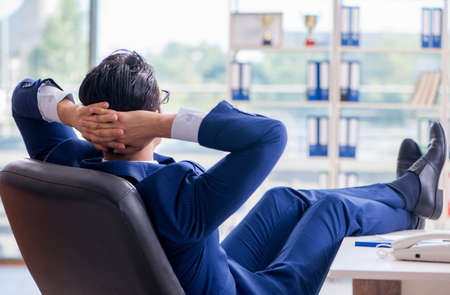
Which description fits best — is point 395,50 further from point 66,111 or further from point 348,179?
point 66,111

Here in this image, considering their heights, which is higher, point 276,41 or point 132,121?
point 276,41

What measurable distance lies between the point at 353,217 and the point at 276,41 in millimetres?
2480

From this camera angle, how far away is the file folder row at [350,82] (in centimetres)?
389

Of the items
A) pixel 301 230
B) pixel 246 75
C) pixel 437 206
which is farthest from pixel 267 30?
pixel 301 230

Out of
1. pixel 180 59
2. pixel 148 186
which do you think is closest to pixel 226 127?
pixel 148 186

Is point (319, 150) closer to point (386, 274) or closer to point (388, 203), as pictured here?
point (388, 203)

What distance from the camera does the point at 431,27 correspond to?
386cm

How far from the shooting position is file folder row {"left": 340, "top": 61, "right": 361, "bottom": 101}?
389 centimetres

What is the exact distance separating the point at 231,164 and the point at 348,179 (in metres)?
2.84

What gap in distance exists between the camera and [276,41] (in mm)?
4059

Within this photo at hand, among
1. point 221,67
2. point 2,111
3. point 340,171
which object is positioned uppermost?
point 221,67

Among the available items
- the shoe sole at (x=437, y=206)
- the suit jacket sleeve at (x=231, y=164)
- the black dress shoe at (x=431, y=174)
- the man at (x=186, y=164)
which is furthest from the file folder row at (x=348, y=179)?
the suit jacket sleeve at (x=231, y=164)

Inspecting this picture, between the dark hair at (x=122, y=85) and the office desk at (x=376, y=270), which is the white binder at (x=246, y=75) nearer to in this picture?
the office desk at (x=376, y=270)

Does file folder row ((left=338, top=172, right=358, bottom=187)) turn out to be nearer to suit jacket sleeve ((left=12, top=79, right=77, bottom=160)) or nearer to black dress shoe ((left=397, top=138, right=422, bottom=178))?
black dress shoe ((left=397, top=138, right=422, bottom=178))
